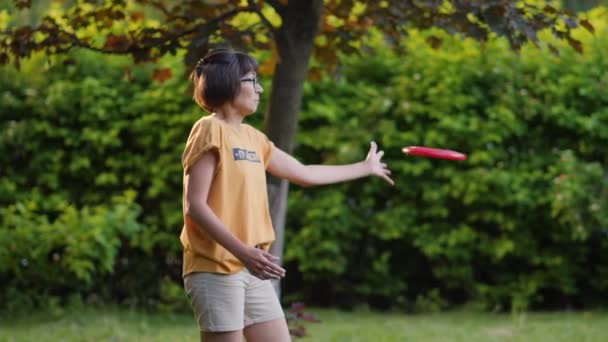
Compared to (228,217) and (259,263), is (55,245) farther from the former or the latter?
(259,263)

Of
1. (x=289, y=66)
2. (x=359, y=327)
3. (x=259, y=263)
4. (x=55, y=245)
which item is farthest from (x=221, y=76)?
(x=55, y=245)

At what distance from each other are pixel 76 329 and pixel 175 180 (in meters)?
1.62

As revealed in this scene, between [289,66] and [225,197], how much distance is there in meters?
1.71

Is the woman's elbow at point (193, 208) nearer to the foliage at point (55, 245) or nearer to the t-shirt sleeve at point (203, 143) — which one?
the t-shirt sleeve at point (203, 143)

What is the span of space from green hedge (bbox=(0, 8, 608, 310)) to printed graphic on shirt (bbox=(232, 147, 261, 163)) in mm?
4387

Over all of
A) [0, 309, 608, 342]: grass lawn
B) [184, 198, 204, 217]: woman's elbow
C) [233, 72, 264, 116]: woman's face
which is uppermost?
[233, 72, 264, 116]: woman's face

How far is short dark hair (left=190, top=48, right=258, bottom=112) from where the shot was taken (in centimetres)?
320

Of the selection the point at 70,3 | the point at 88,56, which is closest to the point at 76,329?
the point at 88,56

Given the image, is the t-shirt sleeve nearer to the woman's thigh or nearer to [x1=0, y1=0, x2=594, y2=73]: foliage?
the woman's thigh

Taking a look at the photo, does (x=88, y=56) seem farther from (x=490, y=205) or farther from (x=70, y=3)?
(x=70, y=3)

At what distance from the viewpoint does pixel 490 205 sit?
25.6ft

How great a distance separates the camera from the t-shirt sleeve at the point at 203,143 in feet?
10.0

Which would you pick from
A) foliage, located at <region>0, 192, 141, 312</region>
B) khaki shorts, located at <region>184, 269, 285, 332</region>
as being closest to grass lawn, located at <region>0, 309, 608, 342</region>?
foliage, located at <region>0, 192, 141, 312</region>

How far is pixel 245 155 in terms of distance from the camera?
314 cm
